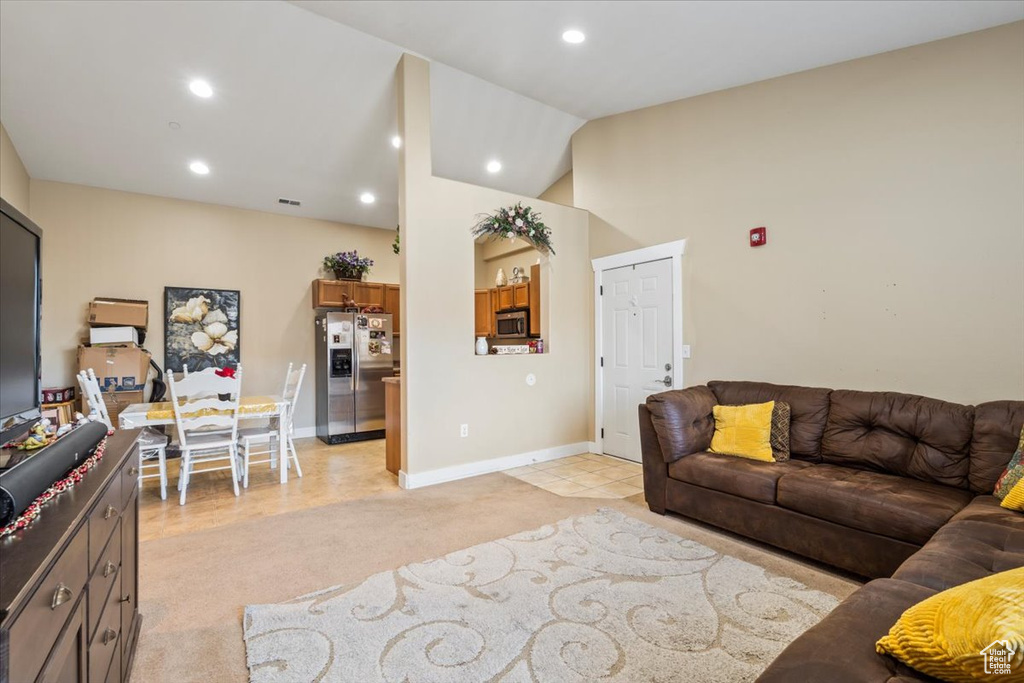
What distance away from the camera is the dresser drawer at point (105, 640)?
118 centimetres

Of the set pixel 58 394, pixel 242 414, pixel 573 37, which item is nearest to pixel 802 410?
pixel 573 37

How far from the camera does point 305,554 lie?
8.80ft

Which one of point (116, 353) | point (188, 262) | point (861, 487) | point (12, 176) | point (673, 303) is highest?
point (12, 176)

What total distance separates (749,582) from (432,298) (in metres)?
3.01

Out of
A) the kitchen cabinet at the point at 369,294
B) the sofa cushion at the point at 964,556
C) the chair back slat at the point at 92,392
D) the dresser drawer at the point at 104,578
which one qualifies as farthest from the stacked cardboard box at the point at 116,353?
the sofa cushion at the point at 964,556

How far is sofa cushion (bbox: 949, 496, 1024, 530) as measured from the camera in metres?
1.86

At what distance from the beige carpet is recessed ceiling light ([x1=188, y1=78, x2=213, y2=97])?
3563 millimetres

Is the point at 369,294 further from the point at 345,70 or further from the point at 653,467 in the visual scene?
the point at 653,467

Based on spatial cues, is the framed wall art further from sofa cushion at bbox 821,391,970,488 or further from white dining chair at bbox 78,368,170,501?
sofa cushion at bbox 821,391,970,488

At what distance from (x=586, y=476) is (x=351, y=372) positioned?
11.0 ft

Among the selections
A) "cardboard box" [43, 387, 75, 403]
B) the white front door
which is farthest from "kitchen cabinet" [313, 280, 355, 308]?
the white front door

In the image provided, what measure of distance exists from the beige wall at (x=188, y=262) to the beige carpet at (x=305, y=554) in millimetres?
3271

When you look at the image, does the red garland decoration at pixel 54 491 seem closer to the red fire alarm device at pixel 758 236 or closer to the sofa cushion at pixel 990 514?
the sofa cushion at pixel 990 514

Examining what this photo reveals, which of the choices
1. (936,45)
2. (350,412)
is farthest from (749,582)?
(350,412)
